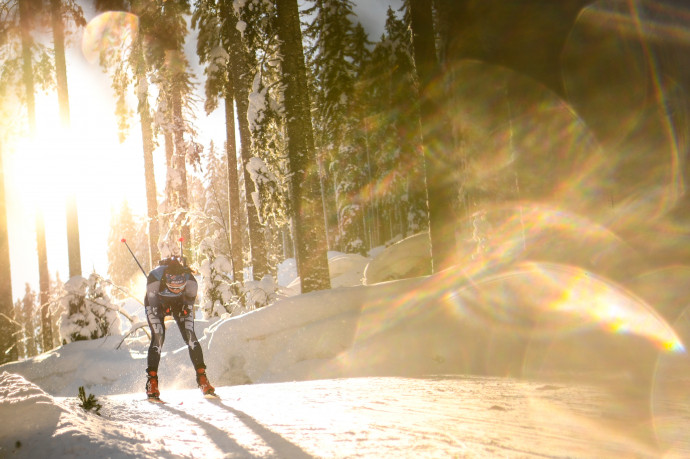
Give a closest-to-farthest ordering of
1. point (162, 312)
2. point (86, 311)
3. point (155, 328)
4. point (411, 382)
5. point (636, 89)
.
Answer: point (411, 382), point (155, 328), point (162, 312), point (636, 89), point (86, 311)

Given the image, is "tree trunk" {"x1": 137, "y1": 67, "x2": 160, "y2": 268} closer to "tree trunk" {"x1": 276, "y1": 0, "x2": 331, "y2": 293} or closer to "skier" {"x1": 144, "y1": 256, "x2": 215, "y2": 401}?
"tree trunk" {"x1": 276, "y1": 0, "x2": 331, "y2": 293}

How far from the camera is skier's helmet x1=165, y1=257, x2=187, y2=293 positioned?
5.91m

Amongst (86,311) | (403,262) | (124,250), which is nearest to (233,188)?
(86,311)

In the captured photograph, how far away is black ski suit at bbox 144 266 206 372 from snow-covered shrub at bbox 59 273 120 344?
7.63 m

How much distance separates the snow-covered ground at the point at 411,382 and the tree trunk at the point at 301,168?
142cm

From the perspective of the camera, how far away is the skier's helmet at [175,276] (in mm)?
5910

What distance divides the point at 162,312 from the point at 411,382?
331cm

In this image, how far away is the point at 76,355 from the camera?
10742 millimetres

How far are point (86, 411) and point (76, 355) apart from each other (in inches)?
337

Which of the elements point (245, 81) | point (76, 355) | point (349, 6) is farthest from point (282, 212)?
point (349, 6)

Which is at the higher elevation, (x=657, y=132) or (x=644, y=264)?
(x=657, y=132)

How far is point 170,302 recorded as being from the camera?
5969mm

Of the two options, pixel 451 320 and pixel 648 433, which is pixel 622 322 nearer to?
pixel 451 320

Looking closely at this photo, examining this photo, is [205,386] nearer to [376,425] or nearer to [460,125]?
[376,425]
